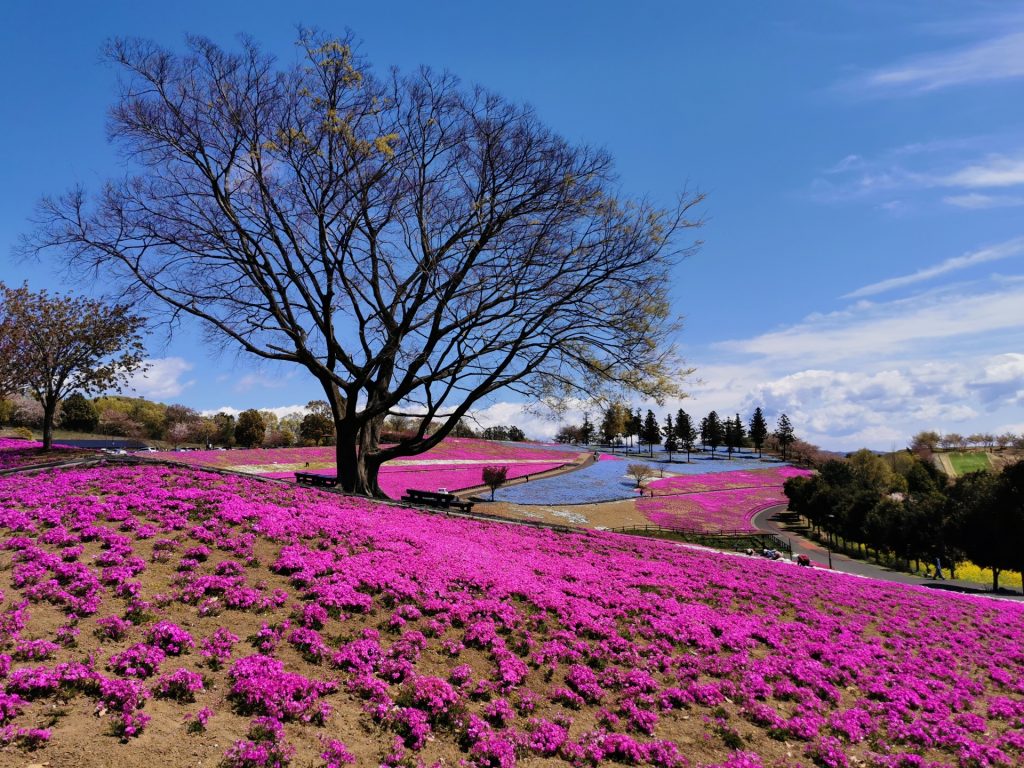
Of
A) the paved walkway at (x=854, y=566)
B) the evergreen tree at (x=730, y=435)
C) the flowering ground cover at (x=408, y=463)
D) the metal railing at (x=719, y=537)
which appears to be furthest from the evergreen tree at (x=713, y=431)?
the metal railing at (x=719, y=537)

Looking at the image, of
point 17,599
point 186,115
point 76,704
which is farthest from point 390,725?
point 186,115

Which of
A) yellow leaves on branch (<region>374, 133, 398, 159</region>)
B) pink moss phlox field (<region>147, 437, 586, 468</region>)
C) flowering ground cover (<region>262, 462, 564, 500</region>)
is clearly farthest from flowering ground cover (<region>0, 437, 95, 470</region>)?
yellow leaves on branch (<region>374, 133, 398, 159</region>)

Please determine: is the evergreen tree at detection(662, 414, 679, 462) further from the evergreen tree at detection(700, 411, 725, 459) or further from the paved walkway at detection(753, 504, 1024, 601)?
the paved walkway at detection(753, 504, 1024, 601)

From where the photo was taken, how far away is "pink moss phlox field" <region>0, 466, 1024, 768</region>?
575cm

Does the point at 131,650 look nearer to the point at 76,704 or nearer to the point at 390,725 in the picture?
the point at 76,704

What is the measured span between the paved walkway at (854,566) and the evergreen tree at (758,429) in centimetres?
7575

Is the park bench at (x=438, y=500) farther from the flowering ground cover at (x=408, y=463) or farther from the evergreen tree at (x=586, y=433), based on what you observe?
the evergreen tree at (x=586, y=433)

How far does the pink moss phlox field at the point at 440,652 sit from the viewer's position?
5750 mm

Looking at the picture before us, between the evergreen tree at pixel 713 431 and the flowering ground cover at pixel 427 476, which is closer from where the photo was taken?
the flowering ground cover at pixel 427 476

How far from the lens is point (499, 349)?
2156cm

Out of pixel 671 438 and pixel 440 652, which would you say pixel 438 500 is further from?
pixel 671 438

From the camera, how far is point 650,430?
130 meters

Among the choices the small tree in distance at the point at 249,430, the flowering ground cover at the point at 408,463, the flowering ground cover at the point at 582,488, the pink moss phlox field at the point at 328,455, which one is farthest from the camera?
the small tree in distance at the point at 249,430

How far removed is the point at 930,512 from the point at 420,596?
149 feet
